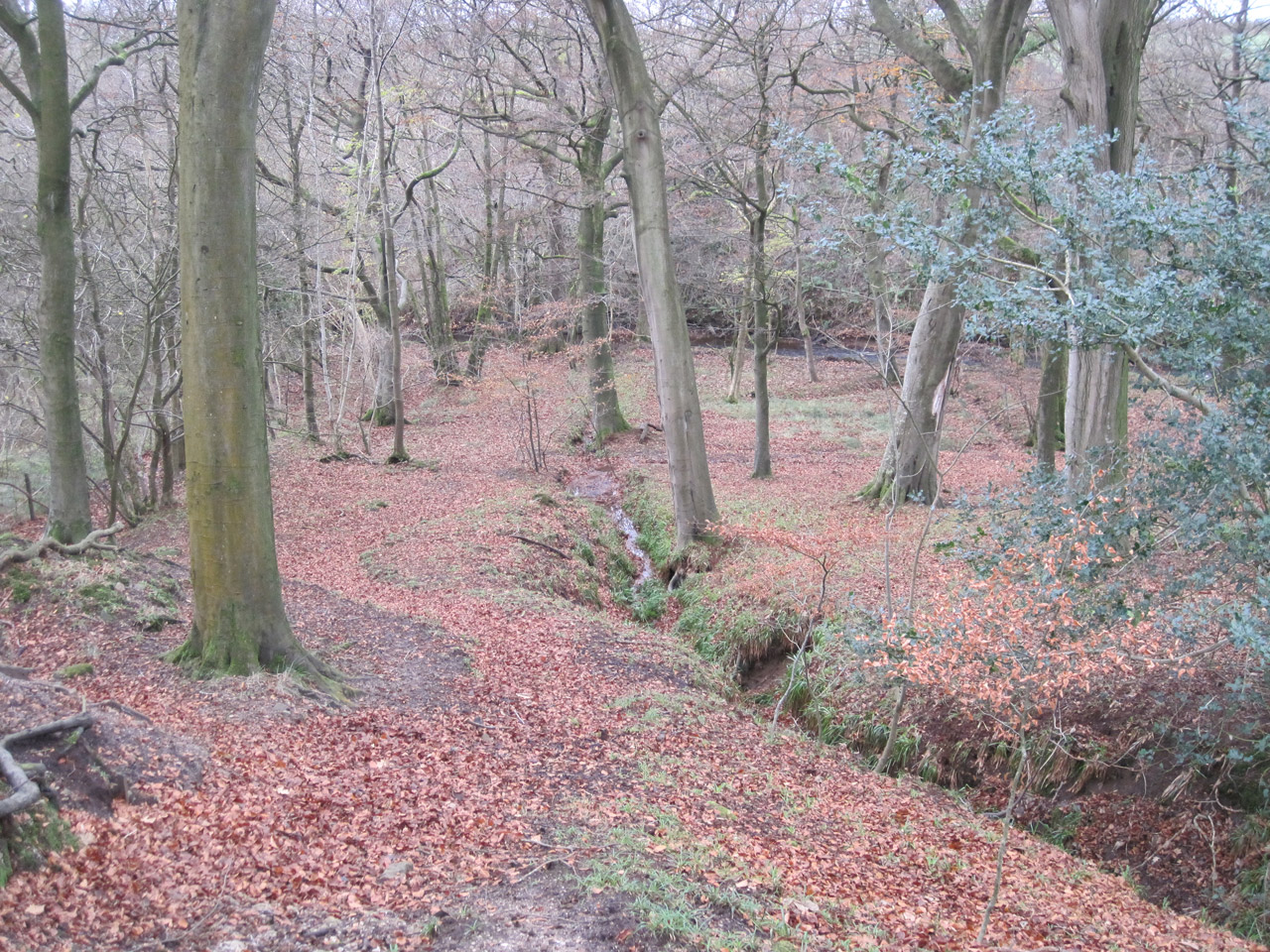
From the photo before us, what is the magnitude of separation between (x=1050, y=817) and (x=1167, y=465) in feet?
9.82

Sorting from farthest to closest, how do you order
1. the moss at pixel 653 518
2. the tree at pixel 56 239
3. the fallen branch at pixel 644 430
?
the fallen branch at pixel 644 430, the moss at pixel 653 518, the tree at pixel 56 239

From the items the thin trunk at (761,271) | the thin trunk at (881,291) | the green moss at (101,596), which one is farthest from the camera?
the thin trunk at (761,271)

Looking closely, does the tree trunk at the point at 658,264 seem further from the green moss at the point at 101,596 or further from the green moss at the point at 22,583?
the green moss at the point at 22,583

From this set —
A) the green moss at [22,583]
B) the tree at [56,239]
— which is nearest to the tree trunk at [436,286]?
the tree at [56,239]

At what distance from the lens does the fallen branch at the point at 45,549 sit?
6926mm

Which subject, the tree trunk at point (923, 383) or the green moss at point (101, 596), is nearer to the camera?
the green moss at point (101, 596)

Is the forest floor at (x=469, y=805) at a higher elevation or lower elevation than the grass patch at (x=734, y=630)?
higher

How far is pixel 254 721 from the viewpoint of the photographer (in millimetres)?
5480

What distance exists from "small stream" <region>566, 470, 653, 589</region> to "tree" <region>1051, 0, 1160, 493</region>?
7.08m

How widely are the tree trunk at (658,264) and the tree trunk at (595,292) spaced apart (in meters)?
7.87

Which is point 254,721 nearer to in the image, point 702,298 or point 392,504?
point 392,504

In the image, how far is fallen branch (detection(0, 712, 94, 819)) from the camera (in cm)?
340

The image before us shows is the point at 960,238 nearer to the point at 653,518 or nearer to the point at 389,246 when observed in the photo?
the point at 653,518

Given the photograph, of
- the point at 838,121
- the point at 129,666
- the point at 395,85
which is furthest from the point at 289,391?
the point at 129,666
